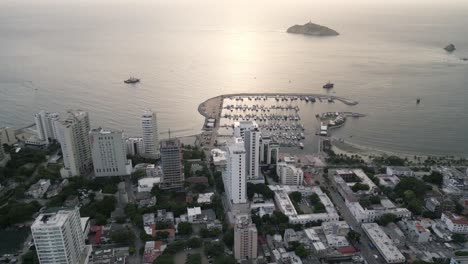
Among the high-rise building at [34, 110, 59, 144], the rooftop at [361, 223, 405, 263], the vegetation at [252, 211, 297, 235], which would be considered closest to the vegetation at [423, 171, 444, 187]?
the rooftop at [361, 223, 405, 263]

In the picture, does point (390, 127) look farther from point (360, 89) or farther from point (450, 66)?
point (450, 66)

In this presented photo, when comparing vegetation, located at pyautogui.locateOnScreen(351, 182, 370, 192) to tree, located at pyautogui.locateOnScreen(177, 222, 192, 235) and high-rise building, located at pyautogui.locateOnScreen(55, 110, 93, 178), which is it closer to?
tree, located at pyautogui.locateOnScreen(177, 222, 192, 235)

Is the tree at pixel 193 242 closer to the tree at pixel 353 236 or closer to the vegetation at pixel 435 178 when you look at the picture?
the tree at pixel 353 236

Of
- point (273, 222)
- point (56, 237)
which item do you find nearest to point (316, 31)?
point (273, 222)

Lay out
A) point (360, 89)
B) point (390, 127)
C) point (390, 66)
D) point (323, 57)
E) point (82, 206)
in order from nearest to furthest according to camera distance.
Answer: point (82, 206) → point (390, 127) → point (360, 89) → point (390, 66) → point (323, 57)

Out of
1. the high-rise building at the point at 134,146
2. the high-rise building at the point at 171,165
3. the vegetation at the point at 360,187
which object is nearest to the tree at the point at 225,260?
the high-rise building at the point at 171,165

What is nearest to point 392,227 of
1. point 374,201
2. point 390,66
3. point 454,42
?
point 374,201
